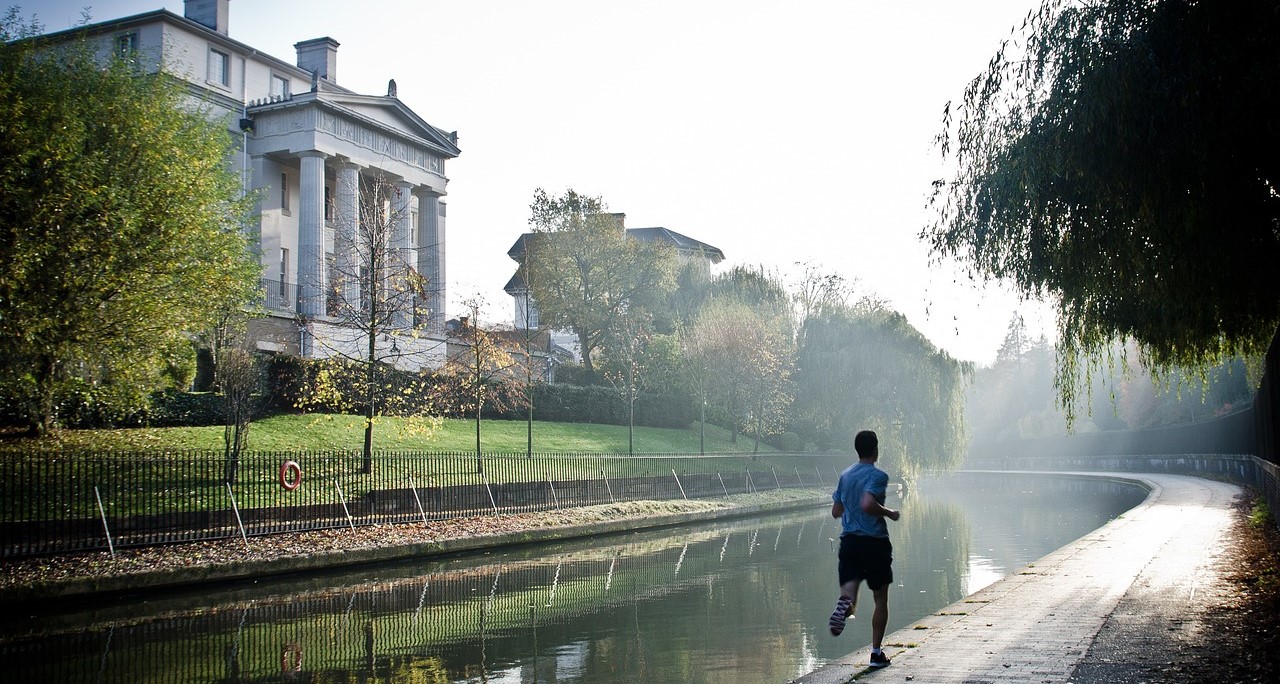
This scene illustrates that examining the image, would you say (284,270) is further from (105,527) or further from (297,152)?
(105,527)

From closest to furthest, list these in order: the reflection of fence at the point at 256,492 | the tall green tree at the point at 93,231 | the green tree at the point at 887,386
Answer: the reflection of fence at the point at 256,492 < the tall green tree at the point at 93,231 < the green tree at the point at 887,386

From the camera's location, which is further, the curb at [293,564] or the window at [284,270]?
the window at [284,270]

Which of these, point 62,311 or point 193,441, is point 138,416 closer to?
point 193,441

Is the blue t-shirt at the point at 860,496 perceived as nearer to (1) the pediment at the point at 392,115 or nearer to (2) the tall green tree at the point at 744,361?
(2) the tall green tree at the point at 744,361

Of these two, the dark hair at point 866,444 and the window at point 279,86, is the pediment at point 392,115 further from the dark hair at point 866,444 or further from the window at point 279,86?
the dark hair at point 866,444

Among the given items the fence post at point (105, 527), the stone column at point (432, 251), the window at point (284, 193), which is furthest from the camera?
the stone column at point (432, 251)

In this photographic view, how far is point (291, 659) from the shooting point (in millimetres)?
10453

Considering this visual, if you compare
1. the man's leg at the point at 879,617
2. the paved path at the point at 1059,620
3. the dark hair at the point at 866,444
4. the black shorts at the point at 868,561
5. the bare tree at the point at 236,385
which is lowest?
the paved path at the point at 1059,620

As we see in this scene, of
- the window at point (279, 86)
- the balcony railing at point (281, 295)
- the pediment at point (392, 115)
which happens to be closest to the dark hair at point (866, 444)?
the balcony railing at point (281, 295)

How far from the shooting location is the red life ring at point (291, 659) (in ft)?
32.7

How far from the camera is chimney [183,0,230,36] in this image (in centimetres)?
4488

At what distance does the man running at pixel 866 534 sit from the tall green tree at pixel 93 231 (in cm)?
1764

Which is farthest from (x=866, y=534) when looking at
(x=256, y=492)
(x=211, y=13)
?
(x=211, y=13)

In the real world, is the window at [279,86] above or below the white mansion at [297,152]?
above
